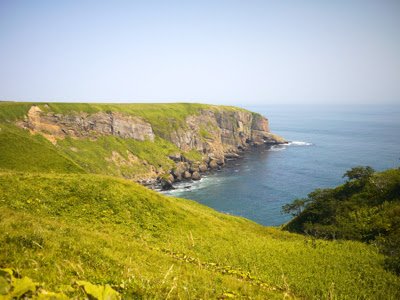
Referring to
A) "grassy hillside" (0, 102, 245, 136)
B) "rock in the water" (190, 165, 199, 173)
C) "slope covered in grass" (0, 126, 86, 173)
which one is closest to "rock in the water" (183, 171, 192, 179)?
"rock in the water" (190, 165, 199, 173)

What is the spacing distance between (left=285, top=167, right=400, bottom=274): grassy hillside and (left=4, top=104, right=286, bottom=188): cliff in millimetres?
74974

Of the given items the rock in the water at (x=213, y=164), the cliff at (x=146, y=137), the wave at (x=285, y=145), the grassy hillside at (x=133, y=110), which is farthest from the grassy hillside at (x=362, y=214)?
the wave at (x=285, y=145)

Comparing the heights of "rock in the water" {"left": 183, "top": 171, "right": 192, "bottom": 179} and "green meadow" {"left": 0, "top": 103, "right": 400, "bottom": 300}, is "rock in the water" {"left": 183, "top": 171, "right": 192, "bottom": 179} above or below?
below

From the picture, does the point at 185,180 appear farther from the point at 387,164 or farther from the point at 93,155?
the point at 387,164

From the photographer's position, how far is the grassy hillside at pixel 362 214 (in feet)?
82.3

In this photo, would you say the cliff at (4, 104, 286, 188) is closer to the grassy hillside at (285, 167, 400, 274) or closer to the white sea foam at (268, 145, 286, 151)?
the white sea foam at (268, 145, 286, 151)

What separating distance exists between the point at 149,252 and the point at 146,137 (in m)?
130

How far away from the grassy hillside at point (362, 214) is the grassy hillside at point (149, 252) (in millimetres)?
2877

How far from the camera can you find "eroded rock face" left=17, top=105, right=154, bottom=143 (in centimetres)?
10431

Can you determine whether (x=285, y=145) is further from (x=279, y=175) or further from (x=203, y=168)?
(x=203, y=168)

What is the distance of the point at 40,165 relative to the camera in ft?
155

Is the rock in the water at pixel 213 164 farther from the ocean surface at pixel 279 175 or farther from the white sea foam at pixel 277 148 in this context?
the white sea foam at pixel 277 148

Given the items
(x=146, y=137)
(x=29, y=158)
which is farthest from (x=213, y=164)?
(x=29, y=158)

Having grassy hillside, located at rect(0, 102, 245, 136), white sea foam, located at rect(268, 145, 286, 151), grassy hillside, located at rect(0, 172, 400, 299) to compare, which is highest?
grassy hillside, located at rect(0, 102, 245, 136)
